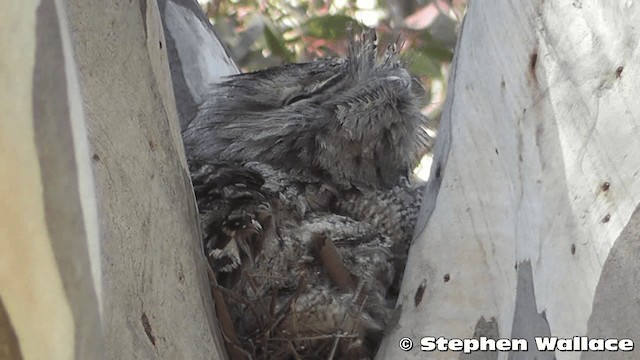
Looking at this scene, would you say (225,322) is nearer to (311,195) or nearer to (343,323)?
(343,323)

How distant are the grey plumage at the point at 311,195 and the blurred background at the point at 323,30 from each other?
605mm

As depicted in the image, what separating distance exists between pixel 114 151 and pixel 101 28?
0.18 meters

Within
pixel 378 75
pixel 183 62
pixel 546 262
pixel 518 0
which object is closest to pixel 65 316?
pixel 546 262

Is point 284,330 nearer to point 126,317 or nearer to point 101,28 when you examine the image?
point 126,317

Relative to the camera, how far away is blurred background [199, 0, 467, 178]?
3238mm

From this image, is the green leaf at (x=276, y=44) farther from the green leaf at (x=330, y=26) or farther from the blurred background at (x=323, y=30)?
the green leaf at (x=330, y=26)

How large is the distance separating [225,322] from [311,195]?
0.54 meters

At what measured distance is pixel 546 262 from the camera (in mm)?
1487

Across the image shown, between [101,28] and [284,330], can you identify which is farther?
[284,330]

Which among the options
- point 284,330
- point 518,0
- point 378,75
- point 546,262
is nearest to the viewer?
point 546,262

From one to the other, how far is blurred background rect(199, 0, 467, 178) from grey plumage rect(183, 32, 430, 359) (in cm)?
61

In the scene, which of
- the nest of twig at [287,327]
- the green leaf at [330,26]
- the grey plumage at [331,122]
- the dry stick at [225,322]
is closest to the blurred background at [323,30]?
the green leaf at [330,26]

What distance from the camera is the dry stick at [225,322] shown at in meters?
1.60

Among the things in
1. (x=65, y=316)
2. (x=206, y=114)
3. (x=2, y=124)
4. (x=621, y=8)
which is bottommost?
(x=65, y=316)
